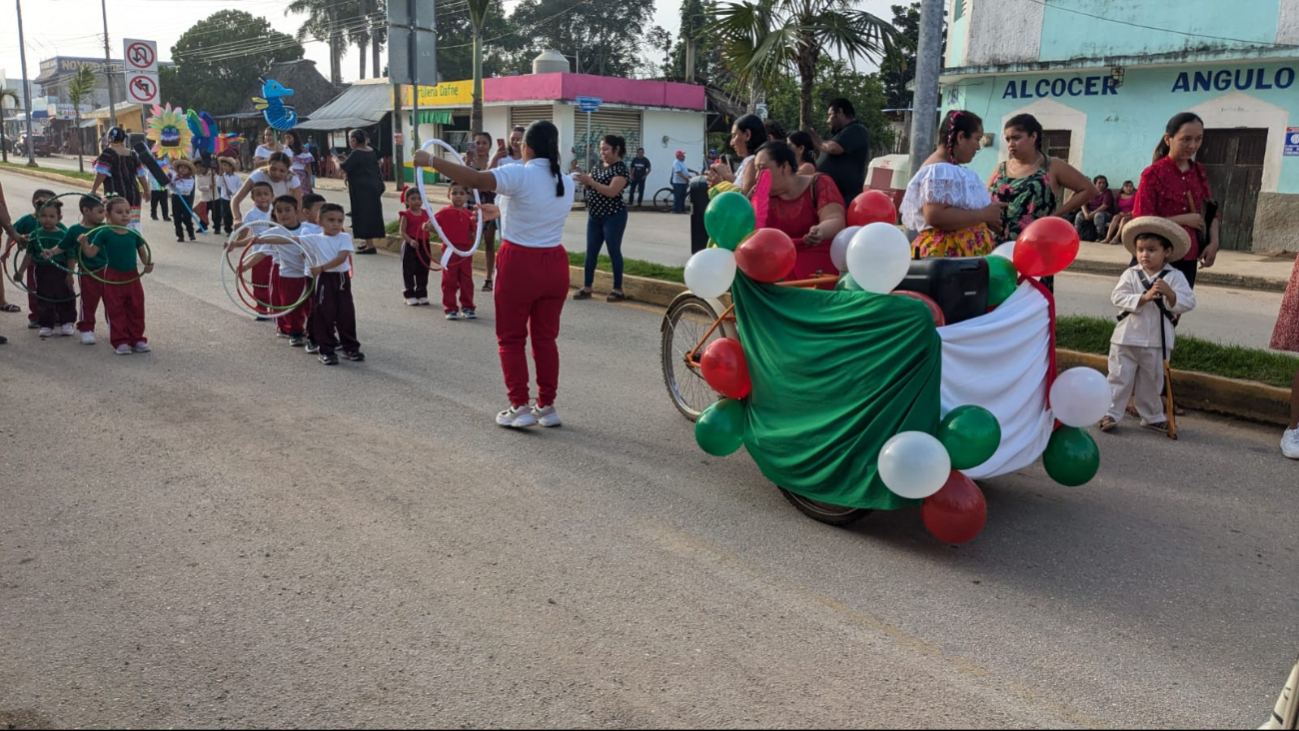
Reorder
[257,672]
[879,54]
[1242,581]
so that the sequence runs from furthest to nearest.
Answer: [879,54] → [1242,581] → [257,672]

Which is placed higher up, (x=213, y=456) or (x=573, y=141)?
(x=573, y=141)

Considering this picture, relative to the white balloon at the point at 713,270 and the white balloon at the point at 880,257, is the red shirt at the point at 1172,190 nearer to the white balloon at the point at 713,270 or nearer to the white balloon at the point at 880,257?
the white balloon at the point at 880,257

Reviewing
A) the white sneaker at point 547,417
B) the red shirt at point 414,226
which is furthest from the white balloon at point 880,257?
the red shirt at point 414,226

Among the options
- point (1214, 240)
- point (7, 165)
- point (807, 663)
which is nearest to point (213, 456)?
point (807, 663)

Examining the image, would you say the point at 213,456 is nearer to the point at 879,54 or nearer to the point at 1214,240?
the point at 1214,240

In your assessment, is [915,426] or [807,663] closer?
[807,663]

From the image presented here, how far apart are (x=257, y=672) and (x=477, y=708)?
79 centimetres

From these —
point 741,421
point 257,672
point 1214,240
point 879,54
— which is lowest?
point 257,672

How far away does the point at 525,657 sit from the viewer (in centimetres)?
331

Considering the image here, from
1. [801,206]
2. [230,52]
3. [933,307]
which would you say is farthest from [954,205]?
[230,52]

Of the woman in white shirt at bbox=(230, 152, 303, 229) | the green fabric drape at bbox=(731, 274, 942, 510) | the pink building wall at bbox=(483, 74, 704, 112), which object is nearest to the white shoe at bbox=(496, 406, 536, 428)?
the green fabric drape at bbox=(731, 274, 942, 510)

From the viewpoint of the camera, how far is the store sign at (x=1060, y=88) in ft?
61.0

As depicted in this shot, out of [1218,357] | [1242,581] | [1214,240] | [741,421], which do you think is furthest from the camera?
[1218,357]

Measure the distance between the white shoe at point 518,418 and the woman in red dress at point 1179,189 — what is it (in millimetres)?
4197
